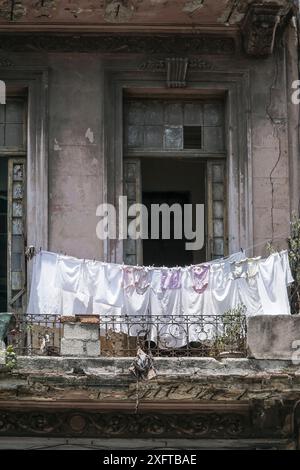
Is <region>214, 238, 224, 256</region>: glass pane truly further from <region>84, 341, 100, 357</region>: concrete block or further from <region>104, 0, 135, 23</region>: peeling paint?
<region>104, 0, 135, 23</region>: peeling paint

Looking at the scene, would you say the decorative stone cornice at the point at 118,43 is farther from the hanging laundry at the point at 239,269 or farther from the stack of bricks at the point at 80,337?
the stack of bricks at the point at 80,337

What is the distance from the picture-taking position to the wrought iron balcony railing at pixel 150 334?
1320 cm

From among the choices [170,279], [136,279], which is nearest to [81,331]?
[136,279]

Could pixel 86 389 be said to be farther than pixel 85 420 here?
No

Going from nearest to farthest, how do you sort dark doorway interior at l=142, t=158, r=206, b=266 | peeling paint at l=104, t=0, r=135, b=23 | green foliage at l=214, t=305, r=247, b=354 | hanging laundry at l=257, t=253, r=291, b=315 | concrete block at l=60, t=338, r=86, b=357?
concrete block at l=60, t=338, r=86, b=357 → green foliage at l=214, t=305, r=247, b=354 → hanging laundry at l=257, t=253, r=291, b=315 → peeling paint at l=104, t=0, r=135, b=23 → dark doorway interior at l=142, t=158, r=206, b=266

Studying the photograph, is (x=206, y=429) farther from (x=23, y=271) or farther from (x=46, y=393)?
(x=23, y=271)

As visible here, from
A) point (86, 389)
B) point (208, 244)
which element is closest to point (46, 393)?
point (86, 389)

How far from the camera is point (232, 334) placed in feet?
43.5

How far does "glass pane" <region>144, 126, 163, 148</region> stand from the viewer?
49.4ft

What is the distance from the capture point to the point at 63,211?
47.6 feet

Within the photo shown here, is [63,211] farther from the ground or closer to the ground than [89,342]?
farther from the ground

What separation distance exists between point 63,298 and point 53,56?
130 inches

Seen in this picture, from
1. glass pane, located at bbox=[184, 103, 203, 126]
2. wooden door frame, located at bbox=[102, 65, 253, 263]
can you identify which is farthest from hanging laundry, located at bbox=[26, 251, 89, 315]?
glass pane, located at bbox=[184, 103, 203, 126]

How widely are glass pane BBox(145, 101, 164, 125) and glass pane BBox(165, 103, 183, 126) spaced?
0.08 meters
